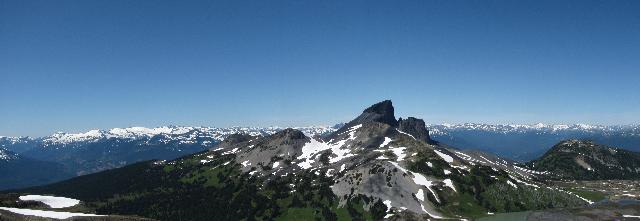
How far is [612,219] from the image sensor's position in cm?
18875

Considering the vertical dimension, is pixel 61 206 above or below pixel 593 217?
above

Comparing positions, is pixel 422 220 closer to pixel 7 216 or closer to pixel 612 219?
pixel 612 219

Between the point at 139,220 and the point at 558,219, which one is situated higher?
the point at 139,220

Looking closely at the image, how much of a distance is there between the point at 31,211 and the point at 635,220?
197355 millimetres

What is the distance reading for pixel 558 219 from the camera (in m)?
198

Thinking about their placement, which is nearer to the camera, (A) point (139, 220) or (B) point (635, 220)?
(A) point (139, 220)

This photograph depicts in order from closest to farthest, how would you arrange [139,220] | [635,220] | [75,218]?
1. [75,218]
2. [139,220]
3. [635,220]

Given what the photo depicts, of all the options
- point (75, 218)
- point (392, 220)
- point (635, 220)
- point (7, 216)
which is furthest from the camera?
point (392, 220)

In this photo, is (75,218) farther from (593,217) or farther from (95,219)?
(593,217)

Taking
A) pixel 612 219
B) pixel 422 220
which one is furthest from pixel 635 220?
pixel 422 220

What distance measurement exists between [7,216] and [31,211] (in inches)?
347

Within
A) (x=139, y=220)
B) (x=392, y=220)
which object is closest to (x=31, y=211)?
(x=139, y=220)

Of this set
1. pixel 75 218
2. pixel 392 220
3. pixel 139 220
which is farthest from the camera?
pixel 392 220

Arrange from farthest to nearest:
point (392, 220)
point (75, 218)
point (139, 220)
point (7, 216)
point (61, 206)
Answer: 1. point (392, 220)
2. point (61, 206)
3. point (139, 220)
4. point (75, 218)
5. point (7, 216)
